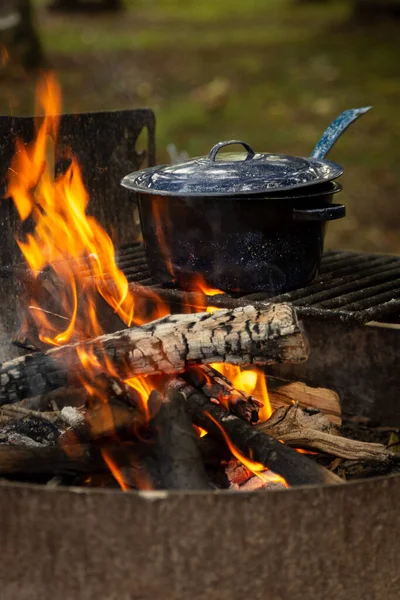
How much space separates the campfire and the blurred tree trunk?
784cm

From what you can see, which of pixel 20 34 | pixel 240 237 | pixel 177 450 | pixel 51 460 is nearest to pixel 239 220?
pixel 240 237

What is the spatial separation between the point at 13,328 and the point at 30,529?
1.23 metres

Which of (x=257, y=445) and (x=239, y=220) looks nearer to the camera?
(x=257, y=445)

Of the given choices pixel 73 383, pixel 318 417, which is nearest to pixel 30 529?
pixel 73 383

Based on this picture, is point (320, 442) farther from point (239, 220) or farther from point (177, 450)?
point (239, 220)

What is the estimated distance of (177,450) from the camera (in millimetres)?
1759

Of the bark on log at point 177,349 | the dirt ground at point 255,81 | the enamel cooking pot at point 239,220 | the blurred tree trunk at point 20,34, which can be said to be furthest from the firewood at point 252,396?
the blurred tree trunk at point 20,34

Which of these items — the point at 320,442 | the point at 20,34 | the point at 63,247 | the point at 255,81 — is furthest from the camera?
the point at 255,81

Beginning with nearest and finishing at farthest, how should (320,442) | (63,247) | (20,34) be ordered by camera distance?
(320,442)
(63,247)
(20,34)

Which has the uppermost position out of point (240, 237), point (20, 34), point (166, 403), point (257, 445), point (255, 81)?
point (20, 34)

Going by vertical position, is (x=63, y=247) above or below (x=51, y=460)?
above

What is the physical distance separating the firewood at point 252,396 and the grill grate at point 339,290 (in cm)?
20

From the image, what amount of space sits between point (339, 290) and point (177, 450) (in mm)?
774

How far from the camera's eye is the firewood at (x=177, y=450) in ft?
5.69
